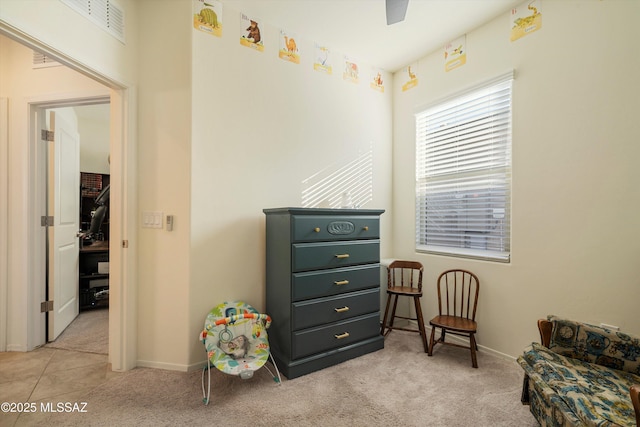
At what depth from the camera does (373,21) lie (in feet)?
7.98

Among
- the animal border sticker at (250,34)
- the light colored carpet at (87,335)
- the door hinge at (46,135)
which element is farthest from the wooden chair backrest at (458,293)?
the door hinge at (46,135)

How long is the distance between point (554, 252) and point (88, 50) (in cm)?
344

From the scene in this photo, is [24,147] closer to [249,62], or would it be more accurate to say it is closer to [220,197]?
[220,197]

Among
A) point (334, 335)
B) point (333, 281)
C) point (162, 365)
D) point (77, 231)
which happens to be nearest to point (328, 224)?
point (333, 281)

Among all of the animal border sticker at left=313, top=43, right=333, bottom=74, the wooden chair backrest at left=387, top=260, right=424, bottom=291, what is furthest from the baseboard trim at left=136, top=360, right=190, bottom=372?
the animal border sticker at left=313, top=43, right=333, bottom=74

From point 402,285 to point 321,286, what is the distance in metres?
1.22

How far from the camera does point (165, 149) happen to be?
2182mm

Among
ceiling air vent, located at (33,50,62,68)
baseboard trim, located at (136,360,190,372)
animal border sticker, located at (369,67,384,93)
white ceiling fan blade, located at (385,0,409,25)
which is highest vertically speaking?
animal border sticker, located at (369,67,384,93)

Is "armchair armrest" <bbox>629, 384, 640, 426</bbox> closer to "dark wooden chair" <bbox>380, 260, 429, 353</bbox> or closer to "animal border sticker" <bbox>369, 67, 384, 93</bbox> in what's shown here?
"dark wooden chair" <bbox>380, 260, 429, 353</bbox>

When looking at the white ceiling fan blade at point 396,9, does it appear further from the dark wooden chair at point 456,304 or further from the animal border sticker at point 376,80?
the dark wooden chair at point 456,304

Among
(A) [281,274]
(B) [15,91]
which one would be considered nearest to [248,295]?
(A) [281,274]

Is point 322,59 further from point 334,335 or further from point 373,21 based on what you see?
point 334,335

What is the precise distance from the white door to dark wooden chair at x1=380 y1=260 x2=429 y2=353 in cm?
306

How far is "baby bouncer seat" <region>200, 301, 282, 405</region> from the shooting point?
1.88 m
